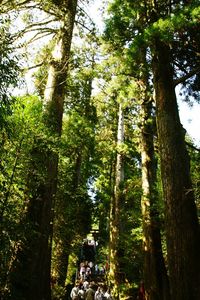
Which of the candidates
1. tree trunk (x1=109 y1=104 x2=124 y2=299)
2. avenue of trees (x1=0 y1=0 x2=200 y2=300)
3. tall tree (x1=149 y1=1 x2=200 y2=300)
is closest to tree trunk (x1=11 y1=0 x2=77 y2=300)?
avenue of trees (x1=0 y1=0 x2=200 y2=300)

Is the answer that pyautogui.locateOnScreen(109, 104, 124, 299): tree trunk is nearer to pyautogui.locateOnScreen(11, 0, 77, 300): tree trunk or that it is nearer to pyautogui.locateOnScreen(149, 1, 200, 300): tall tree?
pyautogui.locateOnScreen(11, 0, 77, 300): tree trunk

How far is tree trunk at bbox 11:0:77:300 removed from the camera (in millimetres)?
7273

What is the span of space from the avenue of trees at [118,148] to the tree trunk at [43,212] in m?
0.03

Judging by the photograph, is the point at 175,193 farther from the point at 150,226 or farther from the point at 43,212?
the point at 43,212

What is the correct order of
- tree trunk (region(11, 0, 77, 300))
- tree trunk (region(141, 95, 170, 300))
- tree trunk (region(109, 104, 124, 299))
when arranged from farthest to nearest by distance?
tree trunk (region(109, 104, 124, 299)), tree trunk (region(141, 95, 170, 300)), tree trunk (region(11, 0, 77, 300))

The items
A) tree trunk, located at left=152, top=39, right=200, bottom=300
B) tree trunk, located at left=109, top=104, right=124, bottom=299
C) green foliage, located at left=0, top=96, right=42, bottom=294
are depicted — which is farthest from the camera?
tree trunk, located at left=109, top=104, right=124, bottom=299

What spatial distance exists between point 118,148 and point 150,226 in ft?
15.0

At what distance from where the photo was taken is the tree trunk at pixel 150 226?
7.92m

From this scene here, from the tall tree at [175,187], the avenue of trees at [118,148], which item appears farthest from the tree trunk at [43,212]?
the tall tree at [175,187]

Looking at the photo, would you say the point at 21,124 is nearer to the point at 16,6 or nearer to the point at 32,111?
the point at 32,111

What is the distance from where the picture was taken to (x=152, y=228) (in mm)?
8617

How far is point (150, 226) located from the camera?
863 centimetres

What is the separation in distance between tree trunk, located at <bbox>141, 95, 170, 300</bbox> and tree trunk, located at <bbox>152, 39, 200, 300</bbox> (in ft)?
6.78

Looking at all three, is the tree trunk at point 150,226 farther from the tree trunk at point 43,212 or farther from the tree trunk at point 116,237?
the tree trunk at point 116,237
